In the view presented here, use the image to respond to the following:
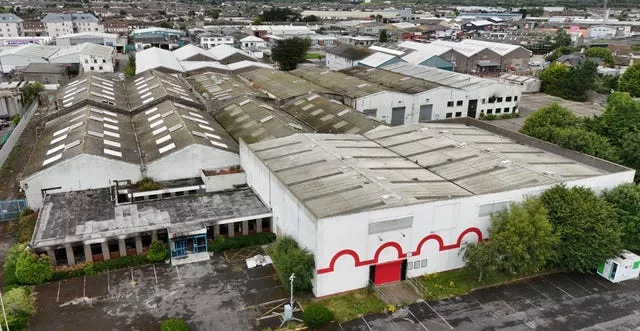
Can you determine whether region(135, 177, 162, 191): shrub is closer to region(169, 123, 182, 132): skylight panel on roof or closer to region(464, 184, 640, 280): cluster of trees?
region(169, 123, 182, 132): skylight panel on roof

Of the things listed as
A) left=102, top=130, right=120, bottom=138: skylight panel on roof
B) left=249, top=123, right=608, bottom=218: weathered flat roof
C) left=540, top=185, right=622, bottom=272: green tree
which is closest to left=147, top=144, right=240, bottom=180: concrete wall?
left=249, top=123, right=608, bottom=218: weathered flat roof

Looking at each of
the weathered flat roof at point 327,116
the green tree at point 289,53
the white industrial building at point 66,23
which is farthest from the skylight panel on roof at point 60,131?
the white industrial building at point 66,23

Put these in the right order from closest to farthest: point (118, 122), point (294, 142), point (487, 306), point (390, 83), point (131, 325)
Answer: point (131, 325)
point (487, 306)
point (294, 142)
point (118, 122)
point (390, 83)

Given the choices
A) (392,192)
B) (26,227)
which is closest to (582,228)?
(392,192)

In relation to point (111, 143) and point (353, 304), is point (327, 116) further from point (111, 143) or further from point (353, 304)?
point (353, 304)

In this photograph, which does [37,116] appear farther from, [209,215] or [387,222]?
[387,222]

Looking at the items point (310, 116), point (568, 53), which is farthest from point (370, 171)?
point (568, 53)

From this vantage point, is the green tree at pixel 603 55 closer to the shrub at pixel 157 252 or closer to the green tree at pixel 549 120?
the green tree at pixel 549 120
